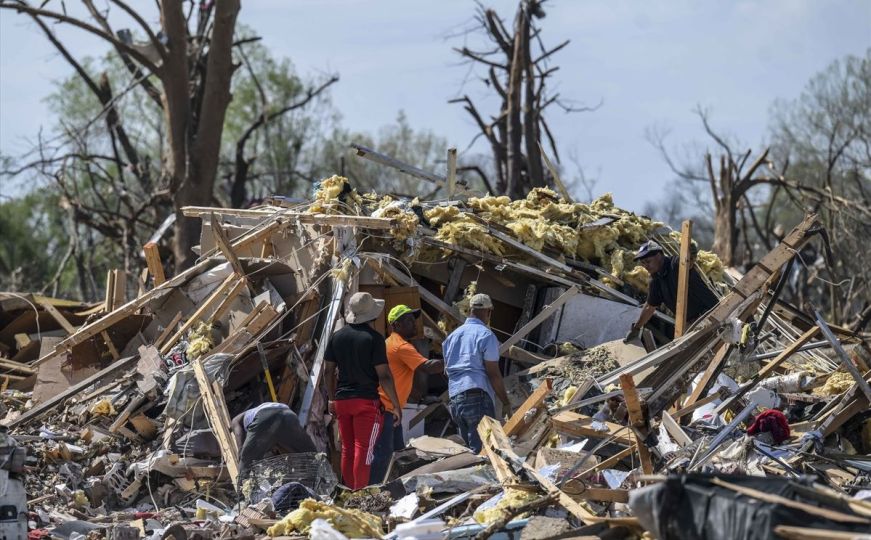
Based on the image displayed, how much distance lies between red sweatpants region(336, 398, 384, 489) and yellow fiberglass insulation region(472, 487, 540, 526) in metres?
1.82

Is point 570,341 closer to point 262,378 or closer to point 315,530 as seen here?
point 262,378

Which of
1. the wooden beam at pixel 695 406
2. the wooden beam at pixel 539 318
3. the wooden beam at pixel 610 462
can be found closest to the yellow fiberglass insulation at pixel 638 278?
the wooden beam at pixel 539 318

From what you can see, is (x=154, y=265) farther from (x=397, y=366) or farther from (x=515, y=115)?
(x=515, y=115)

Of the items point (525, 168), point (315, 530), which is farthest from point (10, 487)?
point (525, 168)

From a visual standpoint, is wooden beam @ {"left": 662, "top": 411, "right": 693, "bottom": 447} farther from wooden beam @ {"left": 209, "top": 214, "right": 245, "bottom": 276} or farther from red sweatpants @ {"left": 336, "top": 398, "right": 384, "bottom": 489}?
wooden beam @ {"left": 209, "top": 214, "right": 245, "bottom": 276}

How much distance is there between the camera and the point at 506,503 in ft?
22.6

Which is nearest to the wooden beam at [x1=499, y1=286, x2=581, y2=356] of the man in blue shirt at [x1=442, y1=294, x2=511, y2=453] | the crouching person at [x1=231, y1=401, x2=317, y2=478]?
the man in blue shirt at [x1=442, y1=294, x2=511, y2=453]

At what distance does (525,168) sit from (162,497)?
13.7m

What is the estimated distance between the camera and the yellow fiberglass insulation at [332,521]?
666 centimetres

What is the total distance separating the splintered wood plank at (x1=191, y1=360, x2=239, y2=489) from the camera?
9.16 metres

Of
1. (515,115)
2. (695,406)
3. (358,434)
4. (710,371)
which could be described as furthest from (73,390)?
(515,115)

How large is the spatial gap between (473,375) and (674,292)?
2.26 meters

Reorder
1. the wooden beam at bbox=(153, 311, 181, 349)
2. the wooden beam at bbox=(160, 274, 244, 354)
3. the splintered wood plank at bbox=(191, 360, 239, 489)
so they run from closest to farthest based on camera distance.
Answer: the splintered wood plank at bbox=(191, 360, 239, 489) → the wooden beam at bbox=(160, 274, 244, 354) → the wooden beam at bbox=(153, 311, 181, 349)

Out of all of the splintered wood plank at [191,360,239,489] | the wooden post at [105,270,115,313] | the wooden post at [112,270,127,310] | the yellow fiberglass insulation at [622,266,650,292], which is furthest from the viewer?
the wooden post at [112,270,127,310]
